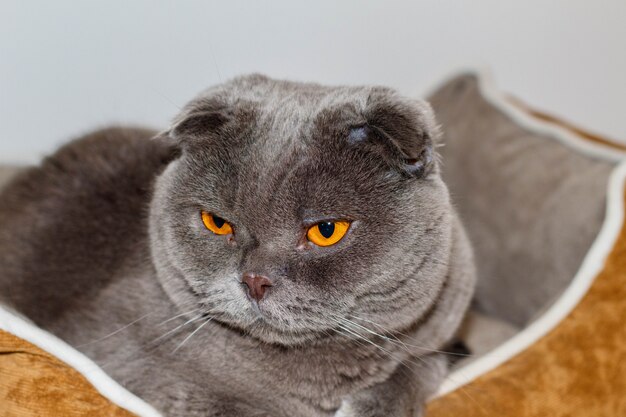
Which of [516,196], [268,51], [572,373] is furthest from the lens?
[268,51]

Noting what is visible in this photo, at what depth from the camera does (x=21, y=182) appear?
5.17 feet

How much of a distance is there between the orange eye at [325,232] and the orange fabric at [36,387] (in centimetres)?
44

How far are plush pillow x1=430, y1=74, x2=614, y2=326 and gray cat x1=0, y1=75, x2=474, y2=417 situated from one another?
0.52 meters

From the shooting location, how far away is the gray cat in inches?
40.1

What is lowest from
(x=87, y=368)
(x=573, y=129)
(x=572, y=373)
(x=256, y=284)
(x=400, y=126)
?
(x=572, y=373)

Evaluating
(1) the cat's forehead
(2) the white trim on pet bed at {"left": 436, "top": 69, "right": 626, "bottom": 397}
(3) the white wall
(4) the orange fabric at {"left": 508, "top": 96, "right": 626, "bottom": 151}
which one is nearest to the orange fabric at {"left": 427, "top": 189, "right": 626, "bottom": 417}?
(2) the white trim on pet bed at {"left": 436, "top": 69, "right": 626, "bottom": 397}

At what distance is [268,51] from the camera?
6.89 ft

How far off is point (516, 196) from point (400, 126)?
3.24 feet

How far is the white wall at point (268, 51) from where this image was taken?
1.95 meters

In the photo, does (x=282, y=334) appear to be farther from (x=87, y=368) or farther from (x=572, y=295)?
(x=572, y=295)

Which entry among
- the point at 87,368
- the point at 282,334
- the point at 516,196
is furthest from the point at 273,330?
the point at 516,196

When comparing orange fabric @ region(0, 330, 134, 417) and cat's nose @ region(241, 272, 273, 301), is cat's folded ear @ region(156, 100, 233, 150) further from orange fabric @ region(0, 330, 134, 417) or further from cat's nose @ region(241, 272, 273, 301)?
orange fabric @ region(0, 330, 134, 417)

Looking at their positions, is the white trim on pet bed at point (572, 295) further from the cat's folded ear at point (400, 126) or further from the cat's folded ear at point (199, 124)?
the cat's folded ear at point (199, 124)

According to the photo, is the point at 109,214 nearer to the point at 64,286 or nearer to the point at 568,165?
the point at 64,286
